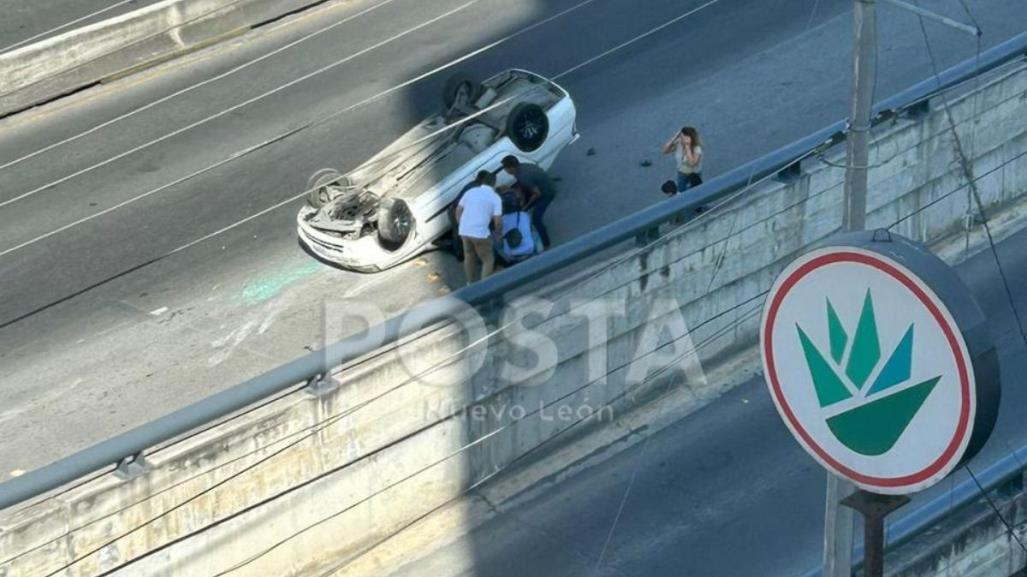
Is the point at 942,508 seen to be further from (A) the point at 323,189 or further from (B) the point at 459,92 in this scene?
(B) the point at 459,92

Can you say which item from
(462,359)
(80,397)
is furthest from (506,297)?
(80,397)

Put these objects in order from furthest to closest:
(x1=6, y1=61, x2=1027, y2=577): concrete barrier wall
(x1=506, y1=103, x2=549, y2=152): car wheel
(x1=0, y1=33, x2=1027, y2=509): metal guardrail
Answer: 1. (x1=506, y1=103, x2=549, y2=152): car wheel
2. (x1=6, y1=61, x2=1027, y2=577): concrete barrier wall
3. (x1=0, y1=33, x2=1027, y2=509): metal guardrail

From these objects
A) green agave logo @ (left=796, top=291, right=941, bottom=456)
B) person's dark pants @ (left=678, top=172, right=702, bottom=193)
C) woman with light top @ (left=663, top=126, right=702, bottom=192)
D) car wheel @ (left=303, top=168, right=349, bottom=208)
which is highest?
green agave logo @ (left=796, top=291, right=941, bottom=456)

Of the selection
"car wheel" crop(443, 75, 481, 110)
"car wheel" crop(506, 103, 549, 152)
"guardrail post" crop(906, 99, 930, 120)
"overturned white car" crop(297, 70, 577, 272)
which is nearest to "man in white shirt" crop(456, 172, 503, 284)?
"overturned white car" crop(297, 70, 577, 272)

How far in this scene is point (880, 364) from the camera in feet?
21.6

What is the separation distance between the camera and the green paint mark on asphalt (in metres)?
17.0

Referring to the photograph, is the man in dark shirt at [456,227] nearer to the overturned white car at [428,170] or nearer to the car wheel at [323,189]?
the overturned white car at [428,170]

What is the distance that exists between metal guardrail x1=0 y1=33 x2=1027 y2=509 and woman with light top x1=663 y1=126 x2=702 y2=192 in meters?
2.03

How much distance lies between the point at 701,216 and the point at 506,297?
7.77 ft

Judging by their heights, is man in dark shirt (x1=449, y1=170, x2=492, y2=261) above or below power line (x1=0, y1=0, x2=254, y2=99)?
below

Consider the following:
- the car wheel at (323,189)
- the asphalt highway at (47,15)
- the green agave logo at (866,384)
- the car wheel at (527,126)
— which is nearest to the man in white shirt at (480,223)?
the car wheel at (527,126)

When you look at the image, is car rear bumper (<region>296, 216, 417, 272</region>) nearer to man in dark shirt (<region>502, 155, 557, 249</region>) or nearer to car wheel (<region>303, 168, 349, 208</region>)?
car wheel (<region>303, 168, 349, 208</region>)

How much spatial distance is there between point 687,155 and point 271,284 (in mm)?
4567

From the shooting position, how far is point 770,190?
15227 mm
